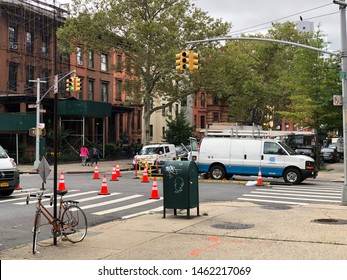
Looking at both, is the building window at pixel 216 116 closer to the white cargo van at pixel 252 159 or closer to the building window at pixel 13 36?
the building window at pixel 13 36

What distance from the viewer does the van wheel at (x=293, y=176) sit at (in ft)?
74.4

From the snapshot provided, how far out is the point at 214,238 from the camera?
8906mm

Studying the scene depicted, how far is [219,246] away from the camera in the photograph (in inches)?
322

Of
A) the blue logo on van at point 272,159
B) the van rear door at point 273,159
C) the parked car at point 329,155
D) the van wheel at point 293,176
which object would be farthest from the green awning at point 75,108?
the van wheel at point 293,176

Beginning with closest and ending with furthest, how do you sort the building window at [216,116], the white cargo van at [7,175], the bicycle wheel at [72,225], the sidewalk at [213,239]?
the sidewalk at [213,239] → the bicycle wheel at [72,225] → the white cargo van at [7,175] → the building window at [216,116]

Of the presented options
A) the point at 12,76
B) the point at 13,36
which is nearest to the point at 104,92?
the point at 12,76

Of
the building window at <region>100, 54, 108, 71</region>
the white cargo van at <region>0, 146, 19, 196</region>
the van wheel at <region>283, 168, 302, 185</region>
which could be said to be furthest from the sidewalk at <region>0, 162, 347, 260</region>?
the building window at <region>100, 54, 108, 71</region>

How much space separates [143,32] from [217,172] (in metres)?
15.4

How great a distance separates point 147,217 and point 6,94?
1219 inches

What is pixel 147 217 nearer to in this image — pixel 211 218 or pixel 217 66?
pixel 211 218

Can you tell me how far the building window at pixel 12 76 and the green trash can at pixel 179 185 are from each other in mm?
32000

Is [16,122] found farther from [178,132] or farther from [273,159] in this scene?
[273,159]

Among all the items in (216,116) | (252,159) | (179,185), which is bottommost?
(179,185)

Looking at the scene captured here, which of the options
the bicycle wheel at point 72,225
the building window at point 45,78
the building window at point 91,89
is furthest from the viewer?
the building window at point 91,89
